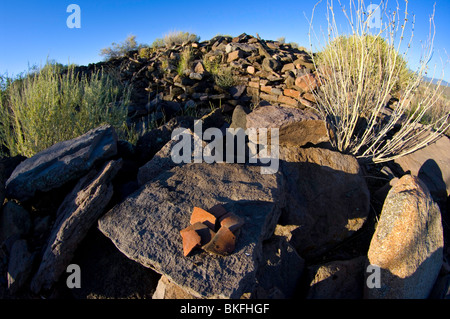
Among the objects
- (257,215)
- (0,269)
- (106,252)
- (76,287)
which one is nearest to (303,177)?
(257,215)

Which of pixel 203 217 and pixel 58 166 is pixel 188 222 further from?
pixel 58 166

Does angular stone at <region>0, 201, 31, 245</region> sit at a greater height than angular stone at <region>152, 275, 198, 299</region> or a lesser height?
greater

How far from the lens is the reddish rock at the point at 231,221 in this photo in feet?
6.27

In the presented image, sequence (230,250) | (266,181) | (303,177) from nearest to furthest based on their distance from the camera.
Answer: (230,250), (266,181), (303,177)

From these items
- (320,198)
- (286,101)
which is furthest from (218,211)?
(286,101)

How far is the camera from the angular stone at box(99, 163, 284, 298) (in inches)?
67.4

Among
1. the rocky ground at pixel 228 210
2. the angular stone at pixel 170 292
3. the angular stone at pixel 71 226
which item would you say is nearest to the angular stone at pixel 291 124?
the rocky ground at pixel 228 210

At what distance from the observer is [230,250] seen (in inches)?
71.9

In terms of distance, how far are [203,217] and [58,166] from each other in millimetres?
1438

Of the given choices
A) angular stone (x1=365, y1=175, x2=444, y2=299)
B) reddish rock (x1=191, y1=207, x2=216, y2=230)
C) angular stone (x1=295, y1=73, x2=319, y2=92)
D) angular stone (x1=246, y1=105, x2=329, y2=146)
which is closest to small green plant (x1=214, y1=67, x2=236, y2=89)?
angular stone (x1=295, y1=73, x2=319, y2=92)

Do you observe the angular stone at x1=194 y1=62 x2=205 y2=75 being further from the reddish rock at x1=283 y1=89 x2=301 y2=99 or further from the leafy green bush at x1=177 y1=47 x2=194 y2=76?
the reddish rock at x1=283 y1=89 x2=301 y2=99

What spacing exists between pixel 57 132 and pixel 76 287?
2579mm

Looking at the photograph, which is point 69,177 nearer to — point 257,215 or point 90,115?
point 257,215

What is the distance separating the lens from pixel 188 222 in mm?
2068
